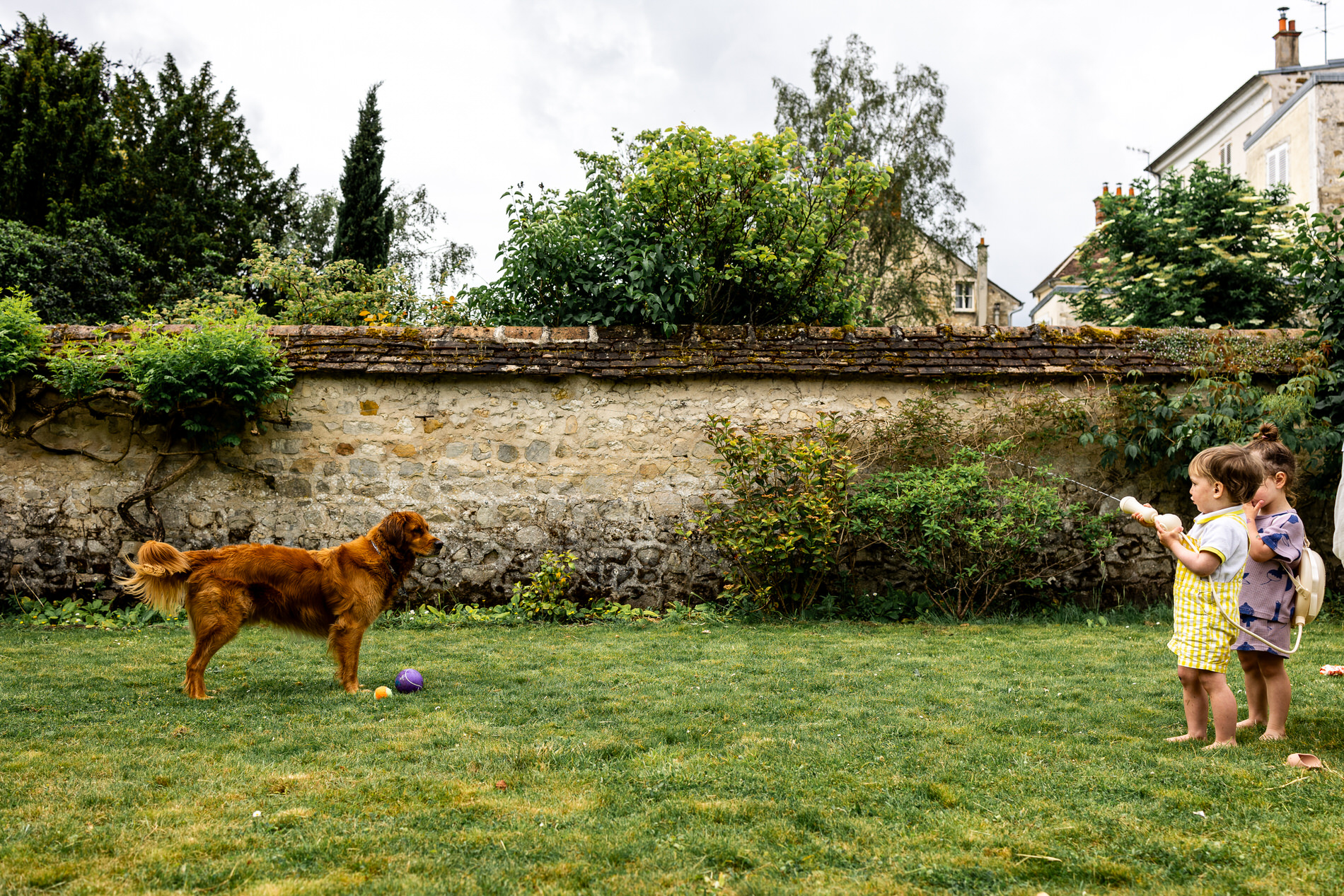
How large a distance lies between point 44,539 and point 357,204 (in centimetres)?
1387

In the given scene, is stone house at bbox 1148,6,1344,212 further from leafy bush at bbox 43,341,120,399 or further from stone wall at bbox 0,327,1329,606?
leafy bush at bbox 43,341,120,399

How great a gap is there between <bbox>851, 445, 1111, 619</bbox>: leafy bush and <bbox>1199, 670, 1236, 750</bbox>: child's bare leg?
394 centimetres

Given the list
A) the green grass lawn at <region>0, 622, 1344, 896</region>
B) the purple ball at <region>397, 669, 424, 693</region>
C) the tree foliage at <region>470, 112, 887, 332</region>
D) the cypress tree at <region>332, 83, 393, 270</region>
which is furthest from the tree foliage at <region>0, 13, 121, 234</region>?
the purple ball at <region>397, 669, 424, 693</region>

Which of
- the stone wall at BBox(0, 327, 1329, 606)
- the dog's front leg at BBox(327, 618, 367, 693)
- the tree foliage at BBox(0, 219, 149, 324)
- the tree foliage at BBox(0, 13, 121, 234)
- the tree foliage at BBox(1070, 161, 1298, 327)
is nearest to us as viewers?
the dog's front leg at BBox(327, 618, 367, 693)

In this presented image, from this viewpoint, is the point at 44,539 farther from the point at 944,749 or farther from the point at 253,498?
the point at 944,749

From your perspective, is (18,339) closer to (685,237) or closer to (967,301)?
(685,237)

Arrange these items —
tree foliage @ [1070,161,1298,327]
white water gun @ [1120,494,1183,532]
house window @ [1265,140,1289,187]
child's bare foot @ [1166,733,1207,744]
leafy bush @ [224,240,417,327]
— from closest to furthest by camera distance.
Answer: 1. white water gun @ [1120,494,1183,532]
2. child's bare foot @ [1166,733,1207,744]
3. tree foliage @ [1070,161,1298,327]
4. leafy bush @ [224,240,417,327]
5. house window @ [1265,140,1289,187]

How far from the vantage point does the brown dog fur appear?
5141 millimetres

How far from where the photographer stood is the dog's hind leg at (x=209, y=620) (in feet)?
16.9

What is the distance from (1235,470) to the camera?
411cm

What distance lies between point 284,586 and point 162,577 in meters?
0.64

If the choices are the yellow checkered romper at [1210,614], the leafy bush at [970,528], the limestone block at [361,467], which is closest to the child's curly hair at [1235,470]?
the yellow checkered romper at [1210,614]

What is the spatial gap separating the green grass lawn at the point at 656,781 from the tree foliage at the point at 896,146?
2008cm

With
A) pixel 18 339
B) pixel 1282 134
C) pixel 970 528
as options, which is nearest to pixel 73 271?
pixel 18 339
